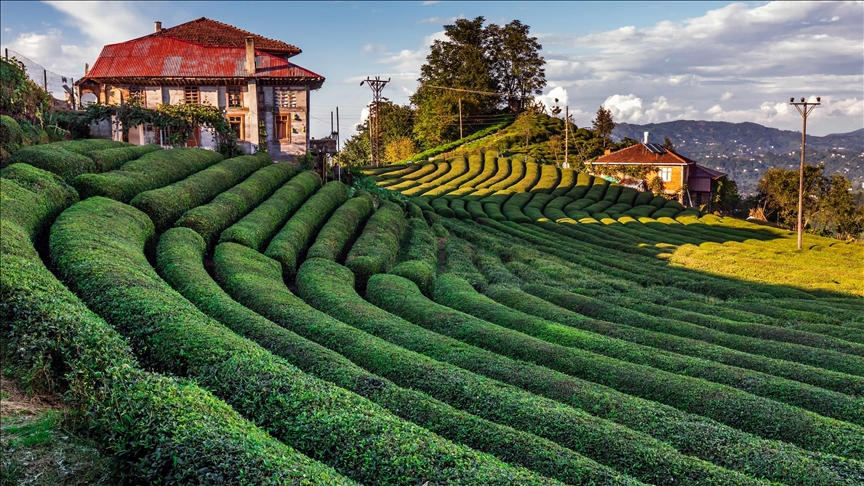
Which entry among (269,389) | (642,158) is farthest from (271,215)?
(642,158)

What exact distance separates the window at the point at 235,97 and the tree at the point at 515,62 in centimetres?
7487

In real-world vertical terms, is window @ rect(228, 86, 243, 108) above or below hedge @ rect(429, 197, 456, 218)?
above

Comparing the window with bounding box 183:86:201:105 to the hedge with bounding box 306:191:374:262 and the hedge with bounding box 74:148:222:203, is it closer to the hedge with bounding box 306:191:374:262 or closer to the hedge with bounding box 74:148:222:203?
the hedge with bounding box 74:148:222:203

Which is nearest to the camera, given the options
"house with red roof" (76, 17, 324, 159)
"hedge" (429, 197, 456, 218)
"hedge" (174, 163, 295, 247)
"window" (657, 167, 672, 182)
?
"hedge" (174, 163, 295, 247)

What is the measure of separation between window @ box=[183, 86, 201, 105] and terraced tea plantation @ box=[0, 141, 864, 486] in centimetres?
1215

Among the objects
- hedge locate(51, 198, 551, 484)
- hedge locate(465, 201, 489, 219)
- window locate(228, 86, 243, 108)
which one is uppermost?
window locate(228, 86, 243, 108)

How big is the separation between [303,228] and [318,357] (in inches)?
591

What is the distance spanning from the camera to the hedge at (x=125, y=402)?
317 inches

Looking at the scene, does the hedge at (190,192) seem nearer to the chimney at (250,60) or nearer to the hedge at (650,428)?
the chimney at (250,60)

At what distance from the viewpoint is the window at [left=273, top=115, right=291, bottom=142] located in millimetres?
44656

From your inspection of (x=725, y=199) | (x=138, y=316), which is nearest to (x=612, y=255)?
(x=138, y=316)

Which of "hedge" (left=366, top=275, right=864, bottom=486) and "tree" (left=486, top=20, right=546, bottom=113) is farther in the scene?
"tree" (left=486, top=20, right=546, bottom=113)

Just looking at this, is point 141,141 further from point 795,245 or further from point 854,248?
point 854,248

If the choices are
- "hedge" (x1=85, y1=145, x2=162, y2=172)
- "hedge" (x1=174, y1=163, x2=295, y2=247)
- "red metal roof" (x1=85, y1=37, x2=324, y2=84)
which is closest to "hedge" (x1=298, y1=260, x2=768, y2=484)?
"hedge" (x1=174, y1=163, x2=295, y2=247)
